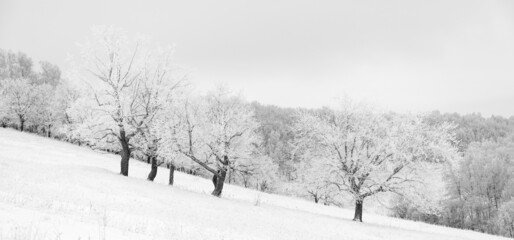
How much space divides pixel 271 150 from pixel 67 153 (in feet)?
252

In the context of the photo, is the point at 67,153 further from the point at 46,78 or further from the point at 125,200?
the point at 46,78

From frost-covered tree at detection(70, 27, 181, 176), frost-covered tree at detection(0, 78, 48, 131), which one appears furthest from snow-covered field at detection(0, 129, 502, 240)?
frost-covered tree at detection(0, 78, 48, 131)

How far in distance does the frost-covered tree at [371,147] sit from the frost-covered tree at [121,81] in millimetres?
14328

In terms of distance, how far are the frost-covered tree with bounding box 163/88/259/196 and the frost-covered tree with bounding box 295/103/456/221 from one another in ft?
18.2

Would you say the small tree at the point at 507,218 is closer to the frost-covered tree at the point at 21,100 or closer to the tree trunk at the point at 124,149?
the tree trunk at the point at 124,149

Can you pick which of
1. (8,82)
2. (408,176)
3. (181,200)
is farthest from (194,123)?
(8,82)

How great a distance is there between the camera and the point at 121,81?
3497cm

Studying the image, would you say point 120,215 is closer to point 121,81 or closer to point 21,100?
point 121,81

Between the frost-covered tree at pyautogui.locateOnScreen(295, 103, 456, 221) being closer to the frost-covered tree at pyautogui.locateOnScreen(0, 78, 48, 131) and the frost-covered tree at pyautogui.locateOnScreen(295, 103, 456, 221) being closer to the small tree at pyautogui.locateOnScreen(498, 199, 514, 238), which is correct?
the small tree at pyautogui.locateOnScreen(498, 199, 514, 238)

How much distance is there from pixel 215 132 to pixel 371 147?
45.9ft

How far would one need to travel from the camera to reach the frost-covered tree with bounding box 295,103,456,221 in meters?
31.6

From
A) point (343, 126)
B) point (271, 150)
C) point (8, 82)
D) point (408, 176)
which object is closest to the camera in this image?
point (408, 176)

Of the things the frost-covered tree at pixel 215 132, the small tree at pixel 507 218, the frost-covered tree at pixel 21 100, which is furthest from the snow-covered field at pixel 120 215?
the frost-covered tree at pixel 21 100

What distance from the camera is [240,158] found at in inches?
1377
